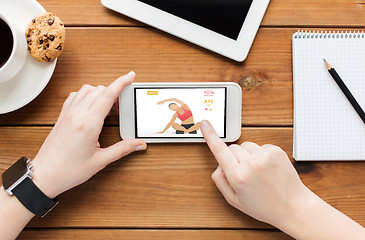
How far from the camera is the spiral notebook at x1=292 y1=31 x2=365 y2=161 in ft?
2.11

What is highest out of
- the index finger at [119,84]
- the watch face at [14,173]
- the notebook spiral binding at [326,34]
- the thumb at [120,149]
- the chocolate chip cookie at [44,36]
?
the chocolate chip cookie at [44,36]

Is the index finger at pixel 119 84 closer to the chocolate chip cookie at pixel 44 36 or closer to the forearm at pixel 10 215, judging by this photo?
the chocolate chip cookie at pixel 44 36

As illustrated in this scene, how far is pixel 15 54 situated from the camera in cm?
54

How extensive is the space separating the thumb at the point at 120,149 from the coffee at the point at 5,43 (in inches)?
9.9

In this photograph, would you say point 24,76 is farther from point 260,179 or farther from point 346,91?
point 346,91

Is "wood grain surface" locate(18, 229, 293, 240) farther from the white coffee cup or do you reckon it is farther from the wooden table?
the white coffee cup

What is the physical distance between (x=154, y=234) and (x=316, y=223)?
328 millimetres

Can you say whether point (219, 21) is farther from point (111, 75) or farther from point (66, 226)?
point (66, 226)

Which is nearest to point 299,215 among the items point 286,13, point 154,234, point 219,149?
point 219,149

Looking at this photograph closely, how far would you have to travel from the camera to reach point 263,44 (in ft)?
2.14

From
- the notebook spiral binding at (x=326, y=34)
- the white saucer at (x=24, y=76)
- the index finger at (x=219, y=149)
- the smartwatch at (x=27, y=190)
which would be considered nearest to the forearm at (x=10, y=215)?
the smartwatch at (x=27, y=190)

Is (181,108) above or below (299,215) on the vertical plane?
above

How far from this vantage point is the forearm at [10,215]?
0.56 metres

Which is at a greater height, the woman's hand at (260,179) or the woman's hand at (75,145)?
the woman's hand at (75,145)
